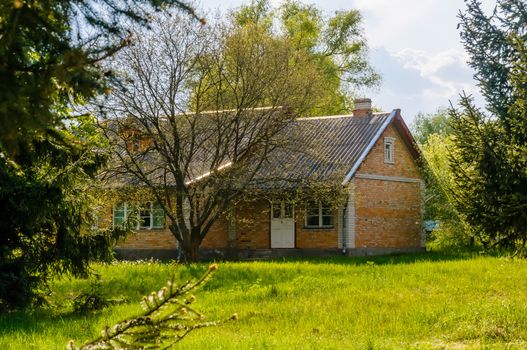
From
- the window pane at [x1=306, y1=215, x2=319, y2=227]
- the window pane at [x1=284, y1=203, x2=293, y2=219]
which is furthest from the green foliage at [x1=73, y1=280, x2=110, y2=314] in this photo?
the window pane at [x1=306, y1=215, x2=319, y2=227]

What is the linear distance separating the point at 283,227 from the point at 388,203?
4.84 meters

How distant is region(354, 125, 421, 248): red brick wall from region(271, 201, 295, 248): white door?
Result: 2.66 meters

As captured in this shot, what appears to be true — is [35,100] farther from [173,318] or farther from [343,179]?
[343,179]

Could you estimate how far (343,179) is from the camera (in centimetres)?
2934

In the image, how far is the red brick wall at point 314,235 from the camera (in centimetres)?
3120

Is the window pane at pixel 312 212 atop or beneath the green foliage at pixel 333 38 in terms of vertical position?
beneath

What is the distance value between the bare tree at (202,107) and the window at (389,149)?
25.4ft

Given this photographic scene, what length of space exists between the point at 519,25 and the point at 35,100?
Answer: 594 inches

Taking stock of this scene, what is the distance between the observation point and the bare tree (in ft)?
80.8

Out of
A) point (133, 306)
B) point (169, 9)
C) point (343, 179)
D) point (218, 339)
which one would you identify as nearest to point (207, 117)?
point (343, 179)

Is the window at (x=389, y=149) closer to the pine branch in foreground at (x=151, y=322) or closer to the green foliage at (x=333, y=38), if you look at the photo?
the green foliage at (x=333, y=38)

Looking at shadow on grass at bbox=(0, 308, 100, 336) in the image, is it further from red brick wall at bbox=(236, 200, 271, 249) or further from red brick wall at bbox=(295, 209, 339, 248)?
red brick wall at bbox=(236, 200, 271, 249)

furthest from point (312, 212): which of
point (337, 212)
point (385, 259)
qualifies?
point (385, 259)

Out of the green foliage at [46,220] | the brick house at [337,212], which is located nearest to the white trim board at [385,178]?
the brick house at [337,212]
